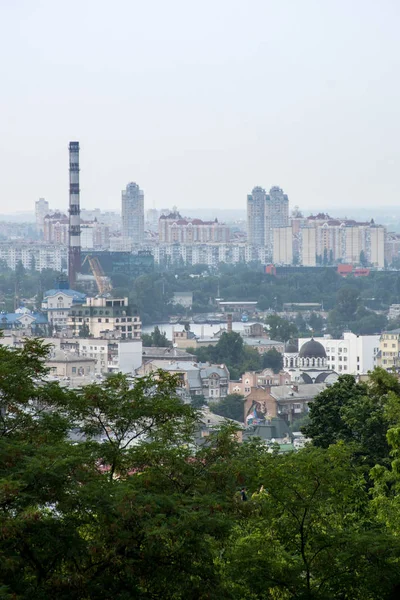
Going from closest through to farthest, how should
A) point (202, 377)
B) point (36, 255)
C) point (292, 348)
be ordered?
1. point (202, 377)
2. point (292, 348)
3. point (36, 255)

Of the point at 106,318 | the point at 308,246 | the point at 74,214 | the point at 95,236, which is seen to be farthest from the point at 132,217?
the point at 106,318

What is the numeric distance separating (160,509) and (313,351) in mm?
22386

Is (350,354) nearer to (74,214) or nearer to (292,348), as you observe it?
(292,348)

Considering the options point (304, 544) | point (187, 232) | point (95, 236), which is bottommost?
point (304, 544)

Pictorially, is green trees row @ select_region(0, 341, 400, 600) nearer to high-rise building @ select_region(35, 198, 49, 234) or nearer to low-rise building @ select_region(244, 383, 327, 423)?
low-rise building @ select_region(244, 383, 327, 423)

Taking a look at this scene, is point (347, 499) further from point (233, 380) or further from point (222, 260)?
point (222, 260)

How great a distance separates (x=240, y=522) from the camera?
494 cm

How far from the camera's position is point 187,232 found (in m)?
71.9

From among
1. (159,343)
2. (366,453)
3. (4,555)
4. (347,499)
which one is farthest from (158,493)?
(159,343)

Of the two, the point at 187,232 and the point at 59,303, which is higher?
the point at 187,232

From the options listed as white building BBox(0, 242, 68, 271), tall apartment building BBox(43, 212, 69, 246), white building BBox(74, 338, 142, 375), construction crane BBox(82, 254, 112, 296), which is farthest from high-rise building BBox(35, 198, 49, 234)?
white building BBox(74, 338, 142, 375)

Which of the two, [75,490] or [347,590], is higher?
[75,490]

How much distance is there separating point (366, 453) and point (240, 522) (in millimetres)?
3044

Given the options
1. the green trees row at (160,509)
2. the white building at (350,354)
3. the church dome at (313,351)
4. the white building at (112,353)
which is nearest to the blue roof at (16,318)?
the white building at (112,353)
